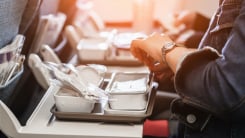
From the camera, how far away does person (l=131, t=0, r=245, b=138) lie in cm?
70

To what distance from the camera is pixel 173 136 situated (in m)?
0.99

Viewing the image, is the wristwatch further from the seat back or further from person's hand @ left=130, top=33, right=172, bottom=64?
the seat back

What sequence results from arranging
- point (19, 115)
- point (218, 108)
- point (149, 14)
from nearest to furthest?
point (218, 108), point (19, 115), point (149, 14)

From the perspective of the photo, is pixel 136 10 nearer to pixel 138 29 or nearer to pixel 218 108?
pixel 138 29

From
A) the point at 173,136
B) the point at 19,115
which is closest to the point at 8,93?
the point at 19,115

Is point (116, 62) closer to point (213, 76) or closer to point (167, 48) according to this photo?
point (167, 48)

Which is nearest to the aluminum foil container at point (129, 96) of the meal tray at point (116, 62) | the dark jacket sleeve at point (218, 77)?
the dark jacket sleeve at point (218, 77)

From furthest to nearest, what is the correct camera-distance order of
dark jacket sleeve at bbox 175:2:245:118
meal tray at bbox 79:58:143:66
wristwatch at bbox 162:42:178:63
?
meal tray at bbox 79:58:143:66 → wristwatch at bbox 162:42:178:63 → dark jacket sleeve at bbox 175:2:245:118

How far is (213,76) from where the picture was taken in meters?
0.73

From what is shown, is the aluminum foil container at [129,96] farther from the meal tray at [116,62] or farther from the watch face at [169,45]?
the meal tray at [116,62]

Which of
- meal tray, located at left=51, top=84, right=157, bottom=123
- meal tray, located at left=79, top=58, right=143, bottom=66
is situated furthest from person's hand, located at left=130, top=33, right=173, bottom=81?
meal tray, located at left=79, top=58, right=143, bottom=66

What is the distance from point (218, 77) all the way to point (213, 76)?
1 centimetres

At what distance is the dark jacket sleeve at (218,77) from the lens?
698 millimetres

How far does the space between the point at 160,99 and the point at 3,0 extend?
0.58m
